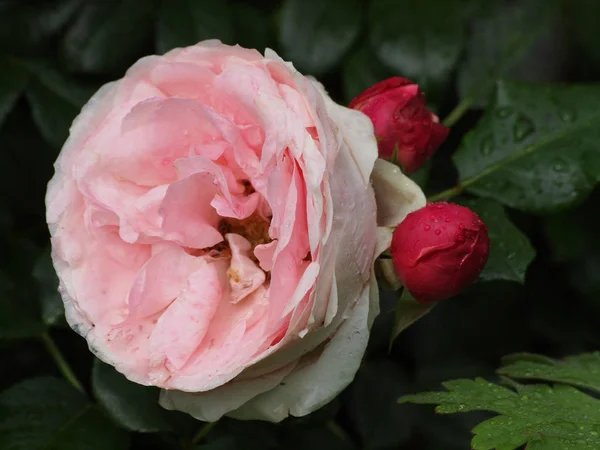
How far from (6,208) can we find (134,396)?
1.46 ft

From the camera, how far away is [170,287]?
0.73m

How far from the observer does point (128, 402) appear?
0.84m

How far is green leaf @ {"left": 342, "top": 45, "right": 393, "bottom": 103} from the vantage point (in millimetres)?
1071

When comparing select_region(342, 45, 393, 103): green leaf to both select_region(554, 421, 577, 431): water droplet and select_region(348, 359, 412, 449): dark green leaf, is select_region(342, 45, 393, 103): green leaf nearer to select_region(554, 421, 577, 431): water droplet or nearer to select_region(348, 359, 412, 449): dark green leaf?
select_region(348, 359, 412, 449): dark green leaf

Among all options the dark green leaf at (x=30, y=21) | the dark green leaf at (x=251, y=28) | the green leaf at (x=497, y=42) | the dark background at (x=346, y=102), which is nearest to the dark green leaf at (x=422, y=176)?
the dark background at (x=346, y=102)

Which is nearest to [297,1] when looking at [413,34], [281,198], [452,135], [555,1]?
[413,34]

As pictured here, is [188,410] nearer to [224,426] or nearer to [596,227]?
[224,426]

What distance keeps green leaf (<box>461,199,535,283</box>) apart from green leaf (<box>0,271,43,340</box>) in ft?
1.83

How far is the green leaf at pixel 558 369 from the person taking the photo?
2.45ft

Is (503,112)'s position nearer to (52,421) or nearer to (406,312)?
(406,312)

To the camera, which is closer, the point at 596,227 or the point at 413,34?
the point at 413,34

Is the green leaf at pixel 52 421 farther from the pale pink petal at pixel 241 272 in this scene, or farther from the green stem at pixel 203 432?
the pale pink petal at pixel 241 272

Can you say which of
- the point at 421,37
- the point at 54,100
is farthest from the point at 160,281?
the point at 421,37

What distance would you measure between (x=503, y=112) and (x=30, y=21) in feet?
2.35
